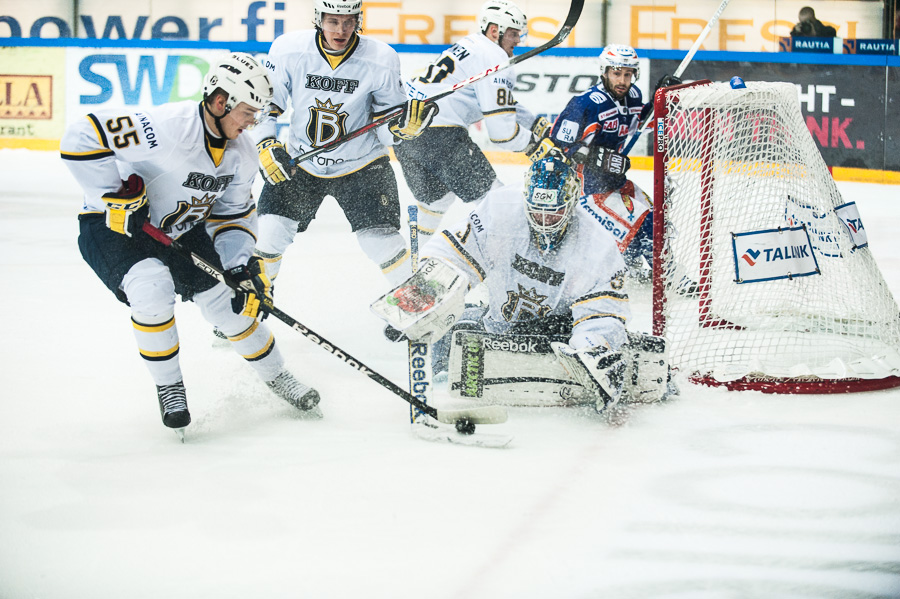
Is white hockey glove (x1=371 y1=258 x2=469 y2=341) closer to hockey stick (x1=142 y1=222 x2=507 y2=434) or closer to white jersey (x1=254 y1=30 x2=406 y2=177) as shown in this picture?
hockey stick (x1=142 y1=222 x2=507 y2=434)

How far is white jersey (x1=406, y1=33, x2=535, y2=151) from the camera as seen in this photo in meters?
4.08

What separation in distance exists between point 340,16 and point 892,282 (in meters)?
2.85

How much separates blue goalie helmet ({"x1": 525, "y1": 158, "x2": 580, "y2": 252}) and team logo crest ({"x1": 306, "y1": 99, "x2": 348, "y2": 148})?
1.03 metres

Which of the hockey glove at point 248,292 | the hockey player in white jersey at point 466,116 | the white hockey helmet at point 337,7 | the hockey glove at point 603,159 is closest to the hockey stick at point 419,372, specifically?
the hockey glove at point 248,292

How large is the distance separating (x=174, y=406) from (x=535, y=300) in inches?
41.2

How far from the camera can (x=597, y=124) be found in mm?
4027

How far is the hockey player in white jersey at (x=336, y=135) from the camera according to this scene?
11.0 feet

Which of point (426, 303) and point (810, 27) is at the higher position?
Answer: point (810, 27)

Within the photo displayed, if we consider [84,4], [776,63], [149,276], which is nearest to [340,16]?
[149,276]

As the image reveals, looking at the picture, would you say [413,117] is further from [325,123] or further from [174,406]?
[174,406]

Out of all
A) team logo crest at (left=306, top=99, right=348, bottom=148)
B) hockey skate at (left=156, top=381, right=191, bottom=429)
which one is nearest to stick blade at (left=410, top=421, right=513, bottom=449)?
hockey skate at (left=156, top=381, right=191, bottom=429)

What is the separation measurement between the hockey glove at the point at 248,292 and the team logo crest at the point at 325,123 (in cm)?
98

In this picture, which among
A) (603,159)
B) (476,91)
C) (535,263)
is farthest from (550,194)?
(476,91)

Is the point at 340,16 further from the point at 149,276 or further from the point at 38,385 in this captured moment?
the point at 38,385
